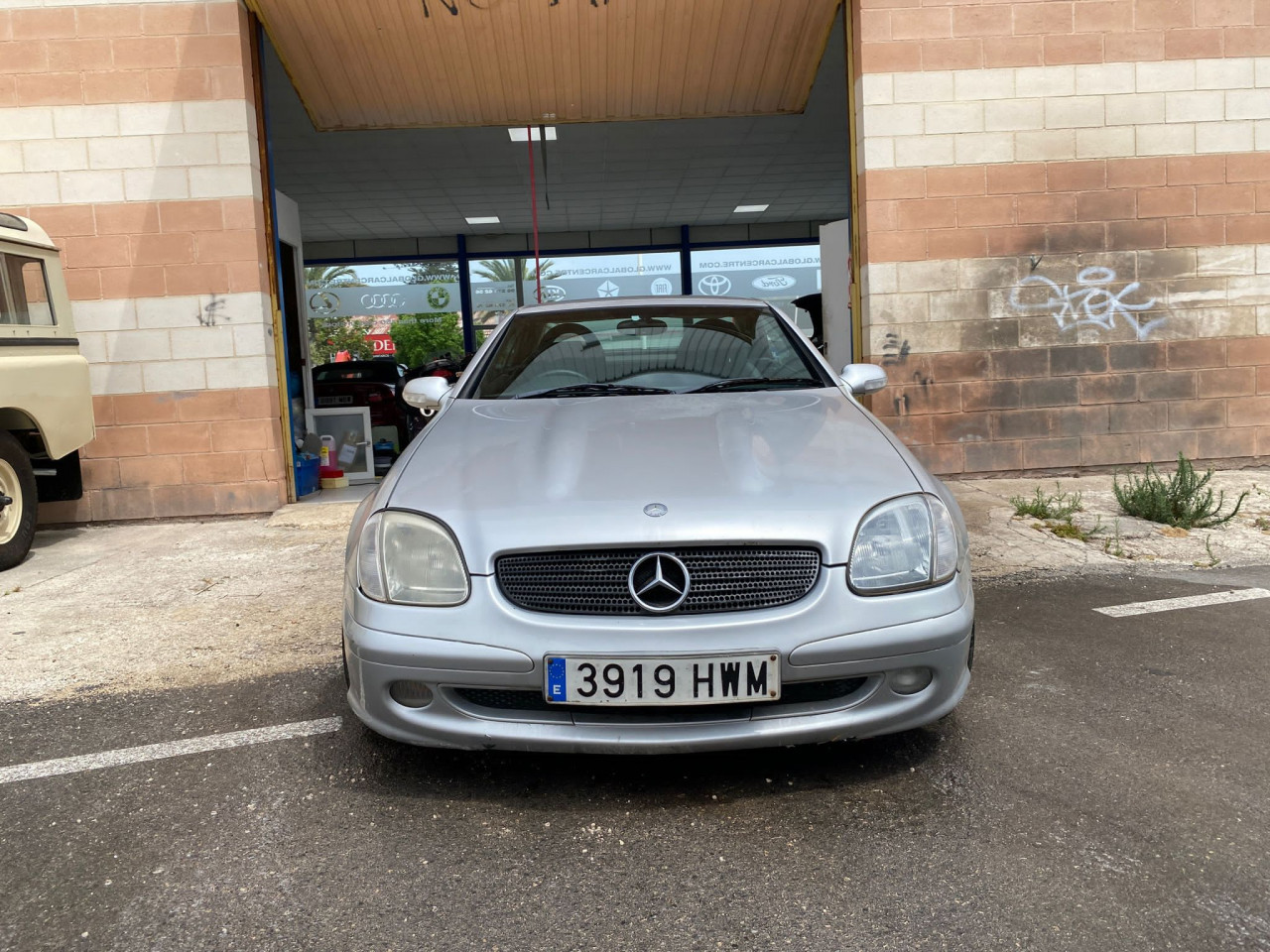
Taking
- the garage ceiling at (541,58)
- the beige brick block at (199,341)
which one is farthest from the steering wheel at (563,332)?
the garage ceiling at (541,58)

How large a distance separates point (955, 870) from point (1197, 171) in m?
7.27

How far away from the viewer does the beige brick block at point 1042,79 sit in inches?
290

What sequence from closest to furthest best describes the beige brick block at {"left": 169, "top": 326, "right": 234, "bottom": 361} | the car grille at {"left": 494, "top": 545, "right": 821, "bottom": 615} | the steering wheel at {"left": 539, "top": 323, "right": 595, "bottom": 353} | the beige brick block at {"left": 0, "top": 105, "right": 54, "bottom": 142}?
the car grille at {"left": 494, "top": 545, "right": 821, "bottom": 615} < the steering wheel at {"left": 539, "top": 323, "right": 595, "bottom": 353} < the beige brick block at {"left": 0, "top": 105, "right": 54, "bottom": 142} < the beige brick block at {"left": 169, "top": 326, "right": 234, "bottom": 361}

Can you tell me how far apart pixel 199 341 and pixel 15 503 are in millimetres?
1841

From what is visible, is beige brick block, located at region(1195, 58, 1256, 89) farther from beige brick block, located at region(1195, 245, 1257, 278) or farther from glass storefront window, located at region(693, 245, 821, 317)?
glass storefront window, located at region(693, 245, 821, 317)

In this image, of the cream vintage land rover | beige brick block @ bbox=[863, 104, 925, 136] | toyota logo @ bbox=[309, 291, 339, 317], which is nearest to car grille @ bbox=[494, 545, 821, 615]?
the cream vintage land rover

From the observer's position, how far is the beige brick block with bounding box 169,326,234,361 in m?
7.16

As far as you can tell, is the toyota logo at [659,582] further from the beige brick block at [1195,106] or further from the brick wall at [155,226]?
the beige brick block at [1195,106]

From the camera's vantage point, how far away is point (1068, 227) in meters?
7.46

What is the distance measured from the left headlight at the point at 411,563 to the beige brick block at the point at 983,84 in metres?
6.51

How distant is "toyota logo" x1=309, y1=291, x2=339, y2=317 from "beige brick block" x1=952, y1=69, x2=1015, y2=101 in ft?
50.5

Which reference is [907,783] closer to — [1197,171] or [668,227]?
[1197,171]

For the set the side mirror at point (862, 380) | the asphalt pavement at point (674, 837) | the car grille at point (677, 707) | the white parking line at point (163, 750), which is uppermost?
the side mirror at point (862, 380)

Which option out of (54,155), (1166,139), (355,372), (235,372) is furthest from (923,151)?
(355,372)
